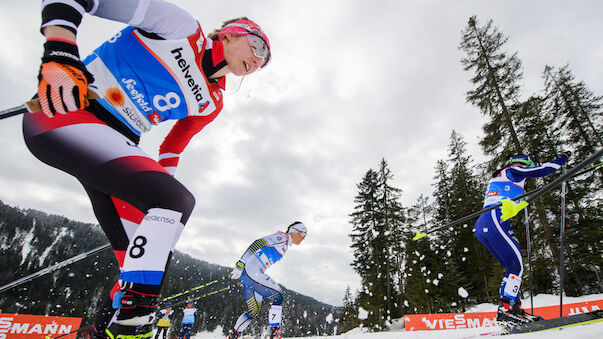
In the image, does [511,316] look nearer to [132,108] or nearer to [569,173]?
[569,173]

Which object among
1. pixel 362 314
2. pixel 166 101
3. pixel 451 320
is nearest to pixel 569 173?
pixel 166 101

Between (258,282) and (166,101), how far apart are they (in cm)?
468

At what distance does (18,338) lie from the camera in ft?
27.4

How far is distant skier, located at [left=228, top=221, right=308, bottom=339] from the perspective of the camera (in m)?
5.47

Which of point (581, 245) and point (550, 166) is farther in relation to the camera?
point (581, 245)

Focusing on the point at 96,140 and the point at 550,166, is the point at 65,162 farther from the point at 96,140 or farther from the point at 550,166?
the point at 550,166

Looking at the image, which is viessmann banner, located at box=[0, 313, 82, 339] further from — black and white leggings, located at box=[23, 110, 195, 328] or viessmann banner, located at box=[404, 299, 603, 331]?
viessmann banner, located at box=[404, 299, 603, 331]

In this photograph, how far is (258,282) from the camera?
5.43 meters

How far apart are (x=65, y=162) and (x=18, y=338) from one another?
469 inches

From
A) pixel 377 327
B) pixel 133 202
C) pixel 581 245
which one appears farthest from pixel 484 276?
pixel 133 202

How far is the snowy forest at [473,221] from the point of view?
15195mm

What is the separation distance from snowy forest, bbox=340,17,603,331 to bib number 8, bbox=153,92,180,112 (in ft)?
38.6

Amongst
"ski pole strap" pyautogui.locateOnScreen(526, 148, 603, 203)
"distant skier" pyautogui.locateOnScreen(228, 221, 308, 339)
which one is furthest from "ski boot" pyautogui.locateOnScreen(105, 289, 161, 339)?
"distant skier" pyautogui.locateOnScreen(228, 221, 308, 339)

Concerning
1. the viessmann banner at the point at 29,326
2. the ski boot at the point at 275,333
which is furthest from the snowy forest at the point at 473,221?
the viessmann banner at the point at 29,326
